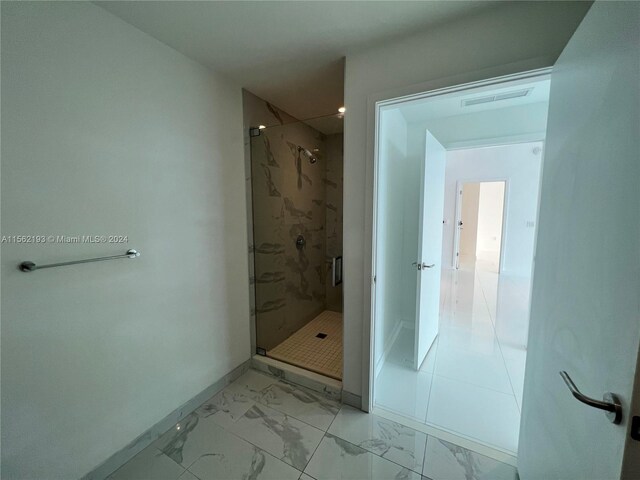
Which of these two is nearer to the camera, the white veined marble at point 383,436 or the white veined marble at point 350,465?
the white veined marble at point 350,465

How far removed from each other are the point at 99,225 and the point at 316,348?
204 cm

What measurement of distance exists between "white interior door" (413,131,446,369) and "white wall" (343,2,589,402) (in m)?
0.73

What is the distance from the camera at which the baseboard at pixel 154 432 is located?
1.34 meters

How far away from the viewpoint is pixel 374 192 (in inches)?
63.9

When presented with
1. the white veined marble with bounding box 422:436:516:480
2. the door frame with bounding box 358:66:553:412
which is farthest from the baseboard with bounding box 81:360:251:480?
the white veined marble with bounding box 422:436:516:480

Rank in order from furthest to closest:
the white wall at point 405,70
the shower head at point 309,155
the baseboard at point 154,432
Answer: the shower head at point 309,155, the baseboard at point 154,432, the white wall at point 405,70

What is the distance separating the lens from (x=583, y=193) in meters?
0.80

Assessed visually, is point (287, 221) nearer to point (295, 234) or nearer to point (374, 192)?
point (295, 234)

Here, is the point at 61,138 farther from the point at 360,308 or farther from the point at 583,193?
the point at 583,193

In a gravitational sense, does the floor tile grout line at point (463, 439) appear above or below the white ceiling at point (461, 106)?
below

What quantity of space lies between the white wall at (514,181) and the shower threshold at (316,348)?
441cm

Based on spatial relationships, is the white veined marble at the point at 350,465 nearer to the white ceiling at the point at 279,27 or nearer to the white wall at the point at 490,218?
the white ceiling at the point at 279,27

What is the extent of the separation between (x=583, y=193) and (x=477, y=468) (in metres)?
1.50

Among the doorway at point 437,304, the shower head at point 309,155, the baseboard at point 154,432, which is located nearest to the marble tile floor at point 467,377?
the doorway at point 437,304
